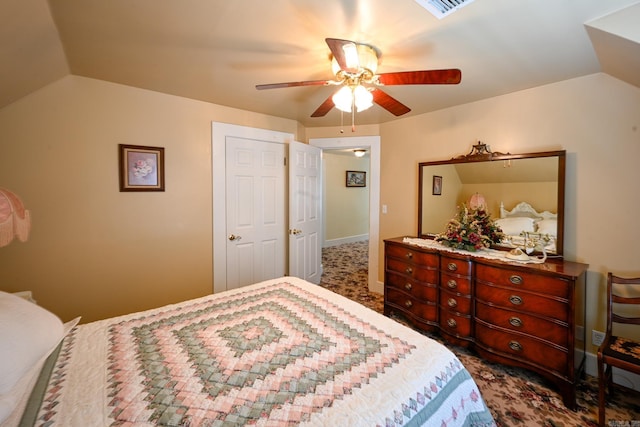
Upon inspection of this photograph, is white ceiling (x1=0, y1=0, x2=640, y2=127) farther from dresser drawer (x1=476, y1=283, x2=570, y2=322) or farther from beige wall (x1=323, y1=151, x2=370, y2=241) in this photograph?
beige wall (x1=323, y1=151, x2=370, y2=241)

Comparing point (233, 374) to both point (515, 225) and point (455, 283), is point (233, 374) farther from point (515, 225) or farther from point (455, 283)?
point (515, 225)

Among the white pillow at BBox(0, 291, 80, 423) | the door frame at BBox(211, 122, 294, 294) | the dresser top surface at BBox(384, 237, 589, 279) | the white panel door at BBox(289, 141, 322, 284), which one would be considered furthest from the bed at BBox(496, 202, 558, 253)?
the white pillow at BBox(0, 291, 80, 423)

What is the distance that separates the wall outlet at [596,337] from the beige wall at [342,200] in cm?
497

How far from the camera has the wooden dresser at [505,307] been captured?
1.74 meters

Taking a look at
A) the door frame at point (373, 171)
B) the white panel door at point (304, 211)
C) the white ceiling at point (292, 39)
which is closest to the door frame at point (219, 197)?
the white ceiling at point (292, 39)

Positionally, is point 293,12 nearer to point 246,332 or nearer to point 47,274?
point 246,332

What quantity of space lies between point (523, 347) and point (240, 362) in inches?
79.8

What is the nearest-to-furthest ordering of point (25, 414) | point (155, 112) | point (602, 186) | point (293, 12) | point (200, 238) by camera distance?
1. point (25, 414)
2. point (293, 12)
3. point (602, 186)
4. point (155, 112)
5. point (200, 238)

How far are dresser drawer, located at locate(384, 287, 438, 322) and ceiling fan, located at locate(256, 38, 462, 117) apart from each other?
1.79 m

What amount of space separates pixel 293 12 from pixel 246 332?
169 centimetres

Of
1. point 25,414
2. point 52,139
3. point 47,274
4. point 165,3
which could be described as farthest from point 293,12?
point 47,274

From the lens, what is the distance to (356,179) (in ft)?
23.5

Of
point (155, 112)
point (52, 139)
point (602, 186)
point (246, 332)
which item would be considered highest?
point (155, 112)

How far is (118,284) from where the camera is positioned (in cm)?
236
